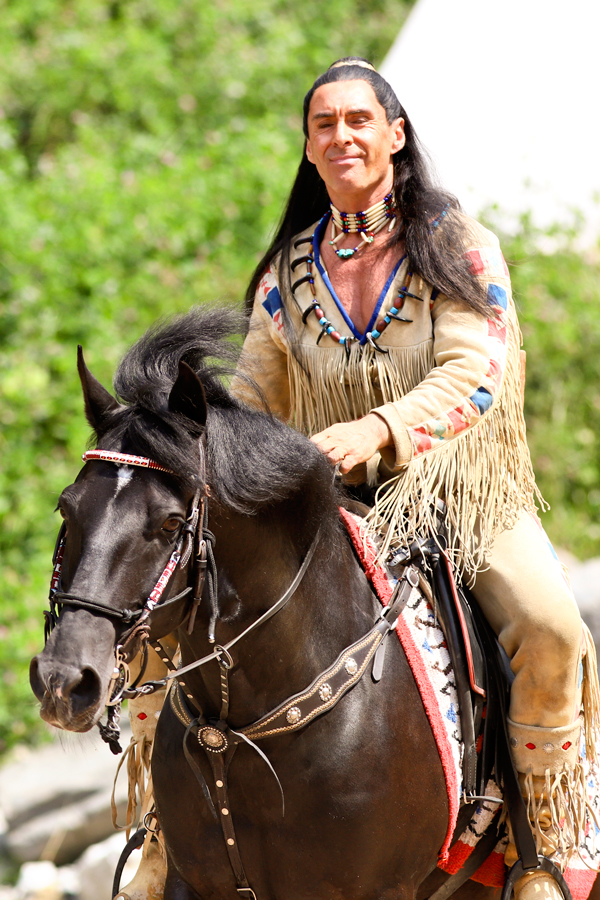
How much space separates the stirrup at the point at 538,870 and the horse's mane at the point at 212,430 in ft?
3.81

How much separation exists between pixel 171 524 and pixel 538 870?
150cm

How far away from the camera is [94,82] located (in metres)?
8.94

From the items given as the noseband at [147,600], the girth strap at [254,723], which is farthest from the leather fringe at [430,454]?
the noseband at [147,600]

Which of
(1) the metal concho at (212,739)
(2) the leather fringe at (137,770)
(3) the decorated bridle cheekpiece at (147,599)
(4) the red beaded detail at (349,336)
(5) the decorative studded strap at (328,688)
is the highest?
(4) the red beaded detail at (349,336)

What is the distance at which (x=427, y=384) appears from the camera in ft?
8.11

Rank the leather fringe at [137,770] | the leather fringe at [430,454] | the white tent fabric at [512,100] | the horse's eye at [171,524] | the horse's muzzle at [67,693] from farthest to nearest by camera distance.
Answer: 1. the white tent fabric at [512,100]
2. the leather fringe at [137,770]
3. the leather fringe at [430,454]
4. the horse's eye at [171,524]
5. the horse's muzzle at [67,693]

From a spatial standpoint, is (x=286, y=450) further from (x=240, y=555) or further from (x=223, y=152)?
(x=223, y=152)

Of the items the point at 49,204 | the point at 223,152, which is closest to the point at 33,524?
the point at 49,204

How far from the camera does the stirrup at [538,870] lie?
103 inches

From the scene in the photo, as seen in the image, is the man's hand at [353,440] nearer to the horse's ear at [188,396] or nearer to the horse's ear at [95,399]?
Answer: the horse's ear at [188,396]

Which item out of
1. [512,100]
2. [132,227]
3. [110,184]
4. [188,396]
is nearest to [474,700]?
[188,396]

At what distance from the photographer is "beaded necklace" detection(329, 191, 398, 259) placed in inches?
109

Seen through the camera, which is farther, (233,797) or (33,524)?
(33,524)

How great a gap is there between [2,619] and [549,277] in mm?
4608
